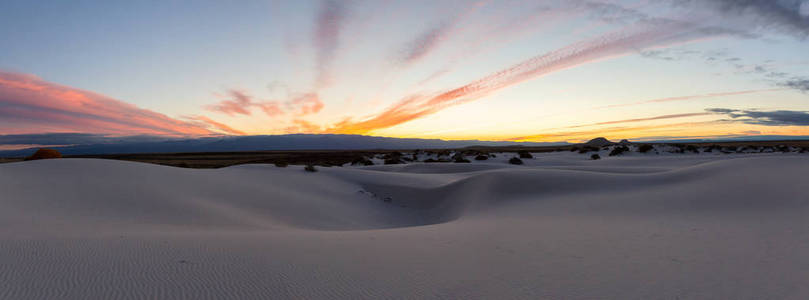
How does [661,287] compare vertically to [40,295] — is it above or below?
below

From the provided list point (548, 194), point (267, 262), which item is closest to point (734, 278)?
point (267, 262)

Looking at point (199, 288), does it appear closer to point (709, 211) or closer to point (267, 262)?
point (267, 262)

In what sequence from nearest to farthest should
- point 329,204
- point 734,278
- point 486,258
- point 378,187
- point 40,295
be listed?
point 40,295 < point 734,278 < point 486,258 < point 329,204 < point 378,187

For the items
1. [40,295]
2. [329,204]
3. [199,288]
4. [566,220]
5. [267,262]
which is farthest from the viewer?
[329,204]

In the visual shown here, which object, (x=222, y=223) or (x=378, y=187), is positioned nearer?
(x=222, y=223)

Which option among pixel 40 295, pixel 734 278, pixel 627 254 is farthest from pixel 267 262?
pixel 734 278

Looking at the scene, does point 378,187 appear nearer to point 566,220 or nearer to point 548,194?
point 548,194
